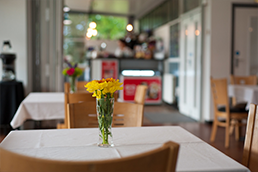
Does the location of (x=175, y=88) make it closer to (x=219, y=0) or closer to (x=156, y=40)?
(x=156, y=40)

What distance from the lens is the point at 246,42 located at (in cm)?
559

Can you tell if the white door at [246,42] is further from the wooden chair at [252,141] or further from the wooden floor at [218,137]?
the wooden chair at [252,141]

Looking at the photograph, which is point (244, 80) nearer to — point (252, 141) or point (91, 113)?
point (91, 113)

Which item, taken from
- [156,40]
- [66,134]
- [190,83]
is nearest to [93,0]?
[156,40]

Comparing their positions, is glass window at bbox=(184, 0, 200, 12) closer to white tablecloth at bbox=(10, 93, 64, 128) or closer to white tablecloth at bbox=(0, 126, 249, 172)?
white tablecloth at bbox=(10, 93, 64, 128)

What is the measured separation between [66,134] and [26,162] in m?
0.88

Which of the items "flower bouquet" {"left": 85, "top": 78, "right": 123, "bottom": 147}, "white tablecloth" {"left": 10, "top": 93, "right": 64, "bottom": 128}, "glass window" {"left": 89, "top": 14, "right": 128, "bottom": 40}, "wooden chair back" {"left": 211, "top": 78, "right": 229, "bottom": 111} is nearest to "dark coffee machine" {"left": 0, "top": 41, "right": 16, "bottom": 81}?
"white tablecloth" {"left": 10, "top": 93, "right": 64, "bottom": 128}

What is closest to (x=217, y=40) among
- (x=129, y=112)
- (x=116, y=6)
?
(x=129, y=112)

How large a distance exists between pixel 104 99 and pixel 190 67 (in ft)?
16.8

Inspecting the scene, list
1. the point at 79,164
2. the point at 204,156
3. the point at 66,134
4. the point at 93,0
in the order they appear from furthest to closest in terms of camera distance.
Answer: the point at 93,0 → the point at 66,134 → the point at 204,156 → the point at 79,164

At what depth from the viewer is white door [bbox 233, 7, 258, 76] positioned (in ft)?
18.2

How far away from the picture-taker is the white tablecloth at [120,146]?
1.08 metres

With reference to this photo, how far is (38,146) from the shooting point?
1.28 metres

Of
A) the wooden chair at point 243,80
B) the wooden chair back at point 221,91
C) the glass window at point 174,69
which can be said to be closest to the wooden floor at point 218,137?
the wooden chair back at point 221,91
